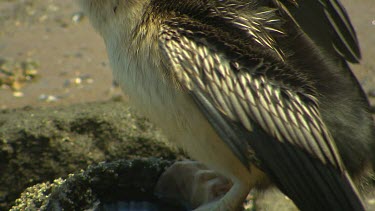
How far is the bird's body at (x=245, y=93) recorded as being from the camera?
10.1ft

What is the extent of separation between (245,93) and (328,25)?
81 cm

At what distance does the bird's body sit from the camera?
3.08 meters

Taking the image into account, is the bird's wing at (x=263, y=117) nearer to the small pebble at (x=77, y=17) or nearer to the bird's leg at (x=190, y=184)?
the bird's leg at (x=190, y=184)

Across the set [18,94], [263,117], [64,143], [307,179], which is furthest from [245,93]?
[18,94]

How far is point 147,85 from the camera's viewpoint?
128 inches

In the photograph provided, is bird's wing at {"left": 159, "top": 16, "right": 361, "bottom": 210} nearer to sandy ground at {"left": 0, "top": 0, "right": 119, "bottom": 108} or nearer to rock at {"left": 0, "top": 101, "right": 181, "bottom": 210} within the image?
rock at {"left": 0, "top": 101, "right": 181, "bottom": 210}

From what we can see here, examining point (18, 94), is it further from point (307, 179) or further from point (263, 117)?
point (307, 179)

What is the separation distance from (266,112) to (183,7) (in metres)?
0.64

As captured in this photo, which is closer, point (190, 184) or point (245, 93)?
point (245, 93)

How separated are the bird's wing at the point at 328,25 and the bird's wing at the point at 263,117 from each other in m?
0.59

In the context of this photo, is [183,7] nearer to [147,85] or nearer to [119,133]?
[147,85]

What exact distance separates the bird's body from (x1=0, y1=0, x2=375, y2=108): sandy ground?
2239 millimetres

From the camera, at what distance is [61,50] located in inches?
266

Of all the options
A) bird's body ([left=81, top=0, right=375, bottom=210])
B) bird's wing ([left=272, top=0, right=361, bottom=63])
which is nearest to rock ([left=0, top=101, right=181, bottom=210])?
bird's body ([left=81, top=0, right=375, bottom=210])
